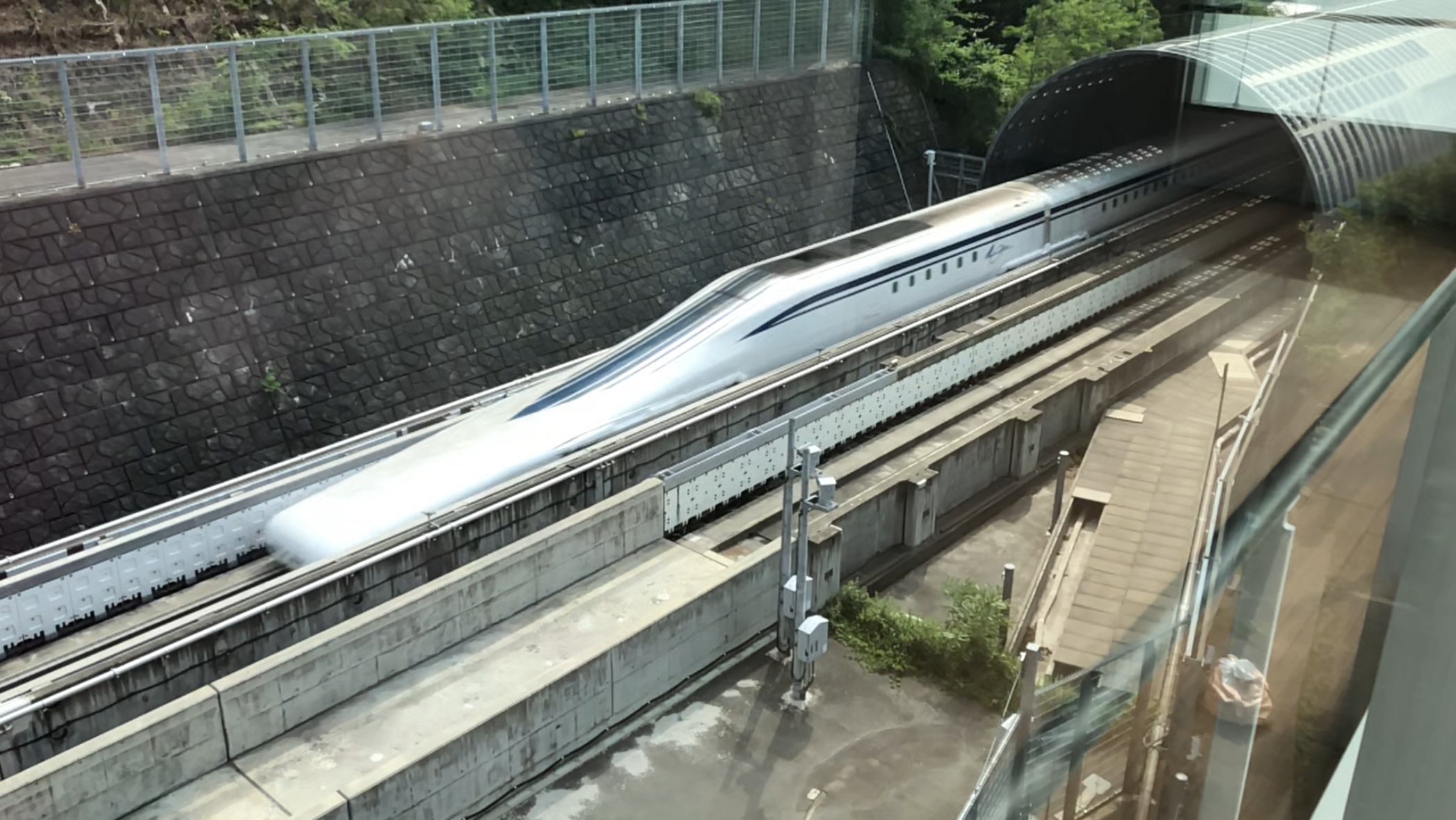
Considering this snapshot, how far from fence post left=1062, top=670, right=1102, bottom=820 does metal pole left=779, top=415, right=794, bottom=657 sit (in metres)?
7.61

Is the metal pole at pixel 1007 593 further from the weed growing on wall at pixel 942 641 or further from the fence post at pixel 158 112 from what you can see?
the fence post at pixel 158 112

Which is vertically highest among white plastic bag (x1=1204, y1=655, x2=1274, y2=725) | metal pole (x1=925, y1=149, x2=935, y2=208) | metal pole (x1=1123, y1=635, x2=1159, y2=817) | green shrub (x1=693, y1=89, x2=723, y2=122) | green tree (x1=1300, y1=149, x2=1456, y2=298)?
green tree (x1=1300, y1=149, x2=1456, y2=298)

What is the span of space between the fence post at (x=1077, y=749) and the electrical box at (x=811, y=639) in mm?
7653

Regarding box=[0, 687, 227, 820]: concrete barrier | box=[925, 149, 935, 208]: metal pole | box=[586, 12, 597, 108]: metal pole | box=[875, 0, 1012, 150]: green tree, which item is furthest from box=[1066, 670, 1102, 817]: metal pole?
box=[875, 0, 1012, 150]: green tree

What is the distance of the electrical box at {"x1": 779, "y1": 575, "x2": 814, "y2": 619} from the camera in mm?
10125

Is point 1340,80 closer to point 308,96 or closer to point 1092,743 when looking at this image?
point 1092,743

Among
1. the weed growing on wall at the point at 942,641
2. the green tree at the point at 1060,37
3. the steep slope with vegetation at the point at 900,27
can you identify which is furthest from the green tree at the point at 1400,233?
the steep slope with vegetation at the point at 900,27

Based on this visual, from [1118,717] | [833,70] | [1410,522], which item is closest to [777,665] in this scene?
[1118,717]

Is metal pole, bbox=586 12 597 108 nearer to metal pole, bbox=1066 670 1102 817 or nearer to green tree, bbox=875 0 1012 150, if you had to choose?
green tree, bbox=875 0 1012 150

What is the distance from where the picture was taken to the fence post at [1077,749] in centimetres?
197

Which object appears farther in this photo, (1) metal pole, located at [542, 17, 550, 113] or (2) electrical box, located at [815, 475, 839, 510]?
(1) metal pole, located at [542, 17, 550, 113]

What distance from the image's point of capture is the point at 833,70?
22.5 m

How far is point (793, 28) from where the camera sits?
2203 cm

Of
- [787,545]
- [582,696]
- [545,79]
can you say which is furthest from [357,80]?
[582,696]
